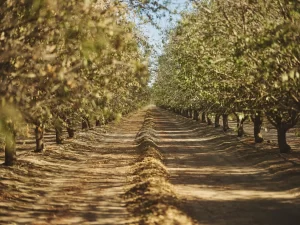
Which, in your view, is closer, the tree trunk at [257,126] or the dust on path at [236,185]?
the dust on path at [236,185]

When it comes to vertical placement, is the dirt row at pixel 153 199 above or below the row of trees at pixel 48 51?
below

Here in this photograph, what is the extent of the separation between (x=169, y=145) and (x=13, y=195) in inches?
868

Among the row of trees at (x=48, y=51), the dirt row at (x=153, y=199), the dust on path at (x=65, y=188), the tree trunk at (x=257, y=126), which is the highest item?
the row of trees at (x=48, y=51)

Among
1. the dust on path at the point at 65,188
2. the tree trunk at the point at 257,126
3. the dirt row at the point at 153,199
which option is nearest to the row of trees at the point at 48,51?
the dirt row at the point at 153,199

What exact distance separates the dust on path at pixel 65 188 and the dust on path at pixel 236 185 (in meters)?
2.88

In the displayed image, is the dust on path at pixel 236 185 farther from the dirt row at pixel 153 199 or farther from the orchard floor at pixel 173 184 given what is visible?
the dirt row at pixel 153 199

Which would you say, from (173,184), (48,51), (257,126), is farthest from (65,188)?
(257,126)

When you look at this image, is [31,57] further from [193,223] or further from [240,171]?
[240,171]

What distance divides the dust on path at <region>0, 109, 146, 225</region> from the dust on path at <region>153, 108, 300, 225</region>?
2.88 meters

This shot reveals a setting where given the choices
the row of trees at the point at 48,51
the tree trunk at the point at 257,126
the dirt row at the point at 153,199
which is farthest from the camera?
the tree trunk at the point at 257,126

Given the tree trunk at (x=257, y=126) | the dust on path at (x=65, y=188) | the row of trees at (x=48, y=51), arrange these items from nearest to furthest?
the row of trees at (x=48, y=51) < the dust on path at (x=65, y=188) < the tree trunk at (x=257, y=126)

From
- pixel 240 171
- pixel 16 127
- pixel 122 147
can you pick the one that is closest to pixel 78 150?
pixel 122 147

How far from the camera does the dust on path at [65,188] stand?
48.3 ft

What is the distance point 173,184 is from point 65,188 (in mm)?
4823
